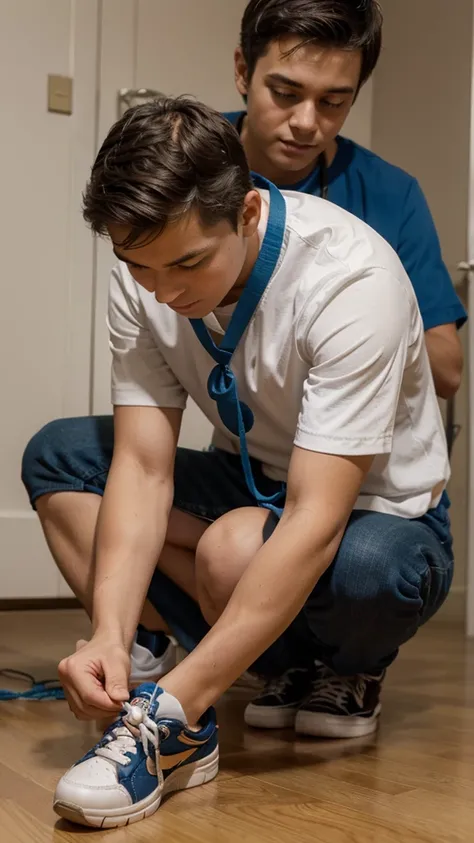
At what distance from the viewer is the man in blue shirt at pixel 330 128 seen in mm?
1481

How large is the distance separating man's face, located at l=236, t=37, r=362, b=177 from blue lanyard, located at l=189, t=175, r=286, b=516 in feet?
1.03

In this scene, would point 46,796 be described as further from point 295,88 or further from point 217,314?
point 295,88

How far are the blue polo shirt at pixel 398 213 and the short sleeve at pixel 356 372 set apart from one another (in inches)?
20.3

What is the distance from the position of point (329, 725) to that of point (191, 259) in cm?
65

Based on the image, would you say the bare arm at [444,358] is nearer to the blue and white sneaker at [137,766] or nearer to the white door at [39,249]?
the blue and white sneaker at [137,766]

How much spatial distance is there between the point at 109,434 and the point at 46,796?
61 cm

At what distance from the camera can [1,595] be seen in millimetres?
2783

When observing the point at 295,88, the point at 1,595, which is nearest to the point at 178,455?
the point at 295,88

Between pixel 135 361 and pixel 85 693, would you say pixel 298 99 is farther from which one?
pixel 85 693

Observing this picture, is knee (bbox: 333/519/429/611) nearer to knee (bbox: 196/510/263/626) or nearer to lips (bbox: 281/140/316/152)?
knee (bbox: 196/510/263/626)

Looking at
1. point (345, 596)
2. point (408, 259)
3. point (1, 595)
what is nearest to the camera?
point (345, 596)

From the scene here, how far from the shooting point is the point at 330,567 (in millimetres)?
1245

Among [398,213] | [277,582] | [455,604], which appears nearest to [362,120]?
[455,604]

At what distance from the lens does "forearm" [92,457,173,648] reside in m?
1.18
